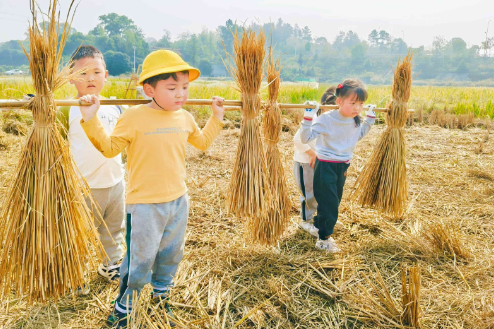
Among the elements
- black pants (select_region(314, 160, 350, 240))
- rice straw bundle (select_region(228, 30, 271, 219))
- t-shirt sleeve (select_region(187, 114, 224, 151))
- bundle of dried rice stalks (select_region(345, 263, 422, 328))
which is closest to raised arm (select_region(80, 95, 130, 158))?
t-shirt sleeve (select_region(187, 114, 224, 151))

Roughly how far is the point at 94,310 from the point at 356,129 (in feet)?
8.07

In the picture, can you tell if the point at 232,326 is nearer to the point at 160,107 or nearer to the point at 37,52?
the point at 160,107

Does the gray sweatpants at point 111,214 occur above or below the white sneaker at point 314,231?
above

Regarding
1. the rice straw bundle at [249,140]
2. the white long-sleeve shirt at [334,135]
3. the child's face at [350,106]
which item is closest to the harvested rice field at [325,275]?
the white long-sleeve shirt at [334,135]

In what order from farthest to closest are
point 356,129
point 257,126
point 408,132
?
point 408,132, point 356,129, point 257,126

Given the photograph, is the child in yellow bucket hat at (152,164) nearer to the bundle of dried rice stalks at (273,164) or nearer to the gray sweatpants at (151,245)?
the gray sweatpants at (151,245)

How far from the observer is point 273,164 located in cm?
268

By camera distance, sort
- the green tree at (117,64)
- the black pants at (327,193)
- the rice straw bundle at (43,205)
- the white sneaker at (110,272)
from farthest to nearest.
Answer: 1. the green tree at (117,64)
2. the black pants at (327,193)
3. the white sneaker at (110,272)
4. the rice straw bundle at (43,205)

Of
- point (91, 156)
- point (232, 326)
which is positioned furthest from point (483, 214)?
point (91, 156)

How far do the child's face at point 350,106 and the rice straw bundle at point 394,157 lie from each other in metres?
0.53

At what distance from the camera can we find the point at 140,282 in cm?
198

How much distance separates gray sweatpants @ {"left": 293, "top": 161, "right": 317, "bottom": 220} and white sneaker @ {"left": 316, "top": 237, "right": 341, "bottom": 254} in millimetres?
470

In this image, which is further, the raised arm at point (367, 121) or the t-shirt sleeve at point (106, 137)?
the raised arm at point (367, 121)

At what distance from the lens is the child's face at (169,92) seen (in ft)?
6.30
